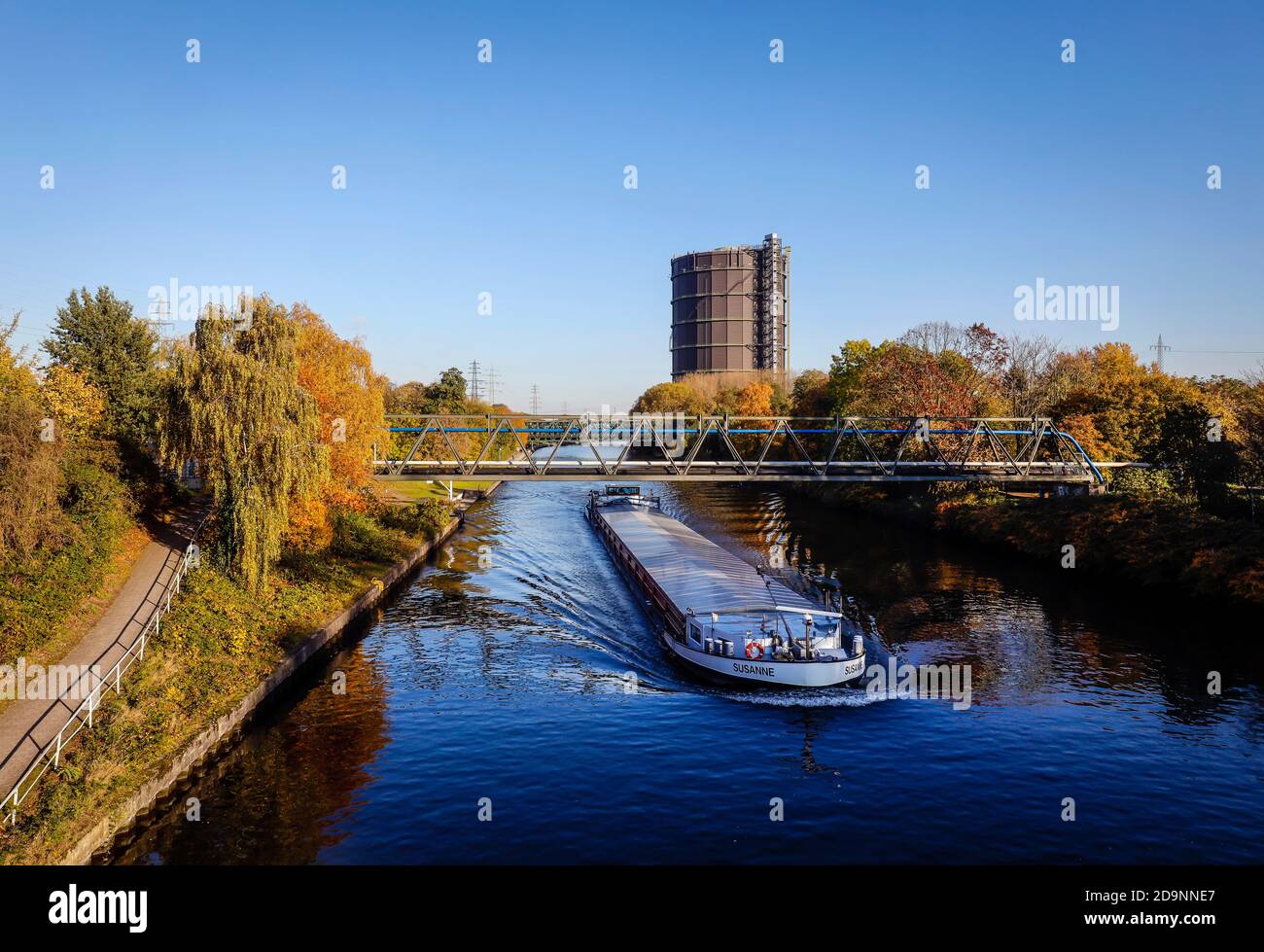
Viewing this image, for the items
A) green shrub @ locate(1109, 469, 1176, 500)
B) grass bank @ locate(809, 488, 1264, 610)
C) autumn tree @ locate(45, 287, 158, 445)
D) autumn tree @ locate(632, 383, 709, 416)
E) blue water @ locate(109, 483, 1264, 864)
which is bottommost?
blue water @ locate(109, 483, 1264, 864)

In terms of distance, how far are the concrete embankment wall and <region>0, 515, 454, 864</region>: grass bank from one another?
20 cm

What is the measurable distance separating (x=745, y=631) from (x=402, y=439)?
2888 inches

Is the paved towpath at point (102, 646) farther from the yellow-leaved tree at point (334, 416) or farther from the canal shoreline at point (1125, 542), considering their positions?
the canal shoreline at point (1125, 542)

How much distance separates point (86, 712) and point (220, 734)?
368cm

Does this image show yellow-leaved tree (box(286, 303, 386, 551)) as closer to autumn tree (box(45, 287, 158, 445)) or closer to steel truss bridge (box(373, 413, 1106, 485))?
steel truss bridge (box(373, 413, 1106, 485))

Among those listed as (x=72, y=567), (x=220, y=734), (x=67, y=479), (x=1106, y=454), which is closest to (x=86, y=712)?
(x=220, y=734)

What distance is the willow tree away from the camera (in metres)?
33.4

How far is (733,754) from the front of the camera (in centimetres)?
2438

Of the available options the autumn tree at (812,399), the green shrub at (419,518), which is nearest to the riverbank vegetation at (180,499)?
the green shrub at (419,518)

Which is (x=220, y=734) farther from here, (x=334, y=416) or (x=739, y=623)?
(x=334, y=416)

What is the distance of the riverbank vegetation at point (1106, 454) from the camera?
44.8 metres

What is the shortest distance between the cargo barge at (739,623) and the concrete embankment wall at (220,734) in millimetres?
14163

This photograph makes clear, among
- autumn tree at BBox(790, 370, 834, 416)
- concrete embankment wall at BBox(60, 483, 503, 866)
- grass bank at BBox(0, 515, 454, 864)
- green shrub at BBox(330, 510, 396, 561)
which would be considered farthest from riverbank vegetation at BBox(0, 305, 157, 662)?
autumn tree at BBox(790, 370, 834, 416)
